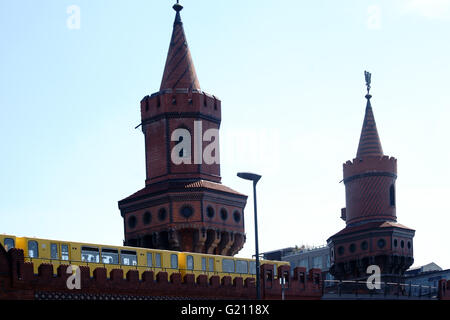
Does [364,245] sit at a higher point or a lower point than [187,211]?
lower

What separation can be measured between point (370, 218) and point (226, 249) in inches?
702

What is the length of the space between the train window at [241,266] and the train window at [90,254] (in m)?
11.3

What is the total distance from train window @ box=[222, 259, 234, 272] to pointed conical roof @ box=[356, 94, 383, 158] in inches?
906

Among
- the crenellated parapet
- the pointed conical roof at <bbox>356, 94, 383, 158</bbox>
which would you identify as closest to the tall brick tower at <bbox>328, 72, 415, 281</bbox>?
the pointed conical roof at <bbox>356, 94, 383, 158</bbox>

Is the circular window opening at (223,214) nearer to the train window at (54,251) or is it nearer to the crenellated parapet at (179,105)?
the crenellated parapet at (179,105)

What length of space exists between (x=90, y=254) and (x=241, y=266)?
12.2 meters

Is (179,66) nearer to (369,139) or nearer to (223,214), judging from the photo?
(223,214)

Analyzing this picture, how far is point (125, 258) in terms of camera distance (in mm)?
52531

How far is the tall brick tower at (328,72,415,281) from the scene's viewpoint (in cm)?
7531

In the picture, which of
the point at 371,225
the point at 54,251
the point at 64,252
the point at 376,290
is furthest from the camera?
the point at 371,225

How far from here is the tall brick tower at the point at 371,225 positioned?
75.3 m

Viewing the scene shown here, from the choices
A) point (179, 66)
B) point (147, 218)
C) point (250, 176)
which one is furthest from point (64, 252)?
point (179, 66)

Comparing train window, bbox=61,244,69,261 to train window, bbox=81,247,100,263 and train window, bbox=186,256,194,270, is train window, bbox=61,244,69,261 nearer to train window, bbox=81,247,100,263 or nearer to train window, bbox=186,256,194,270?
train window, bbox=81,247,100,263

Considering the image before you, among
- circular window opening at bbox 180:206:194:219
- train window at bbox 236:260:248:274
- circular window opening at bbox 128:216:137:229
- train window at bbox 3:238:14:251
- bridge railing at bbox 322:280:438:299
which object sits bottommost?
bridge railing at bbox 322:280:438:299
